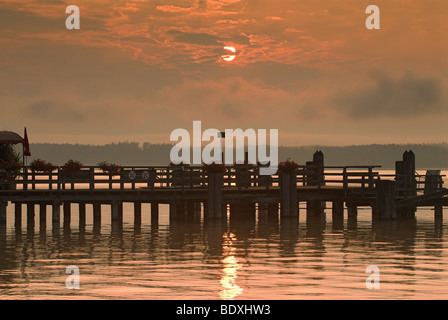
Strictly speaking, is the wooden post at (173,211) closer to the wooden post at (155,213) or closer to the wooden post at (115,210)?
the wooden post at (155,213)

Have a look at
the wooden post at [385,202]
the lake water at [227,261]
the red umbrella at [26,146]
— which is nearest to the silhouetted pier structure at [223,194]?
the wooden post at [385,202]

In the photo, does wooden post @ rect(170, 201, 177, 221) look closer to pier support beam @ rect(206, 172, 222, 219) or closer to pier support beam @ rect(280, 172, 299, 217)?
pier support beam @ rect(206, 172, 222, 219)

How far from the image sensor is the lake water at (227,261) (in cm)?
1617

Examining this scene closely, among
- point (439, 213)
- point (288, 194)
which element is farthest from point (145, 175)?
point (439, 213)

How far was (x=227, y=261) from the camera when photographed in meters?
21.3

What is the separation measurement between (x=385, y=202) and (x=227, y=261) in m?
15.4

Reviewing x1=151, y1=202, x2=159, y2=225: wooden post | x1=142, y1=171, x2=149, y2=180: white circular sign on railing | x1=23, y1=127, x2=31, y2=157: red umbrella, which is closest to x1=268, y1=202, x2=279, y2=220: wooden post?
x1=151, y1=202, x2=159, y2=225: wooden post

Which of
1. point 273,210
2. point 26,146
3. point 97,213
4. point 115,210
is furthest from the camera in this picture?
point 26,146

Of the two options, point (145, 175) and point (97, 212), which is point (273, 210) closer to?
point (145, 175)

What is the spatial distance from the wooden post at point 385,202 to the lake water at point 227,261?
1.33 m

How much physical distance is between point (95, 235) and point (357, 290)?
16.0 meters

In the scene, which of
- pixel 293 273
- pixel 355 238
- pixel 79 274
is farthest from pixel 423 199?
pixel 79 274
